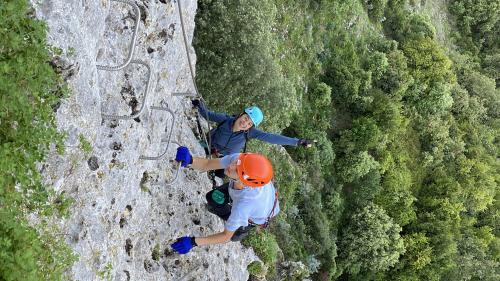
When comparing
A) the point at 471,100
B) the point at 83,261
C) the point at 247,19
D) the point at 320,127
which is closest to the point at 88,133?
the point at 83,261

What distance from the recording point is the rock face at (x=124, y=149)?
18.7 ft

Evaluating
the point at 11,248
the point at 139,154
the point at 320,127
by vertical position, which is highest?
the point at 11,248

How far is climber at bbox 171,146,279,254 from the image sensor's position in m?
7.60

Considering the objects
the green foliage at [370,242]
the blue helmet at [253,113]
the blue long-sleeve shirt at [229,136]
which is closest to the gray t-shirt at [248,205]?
the blue helmet at [253,113]

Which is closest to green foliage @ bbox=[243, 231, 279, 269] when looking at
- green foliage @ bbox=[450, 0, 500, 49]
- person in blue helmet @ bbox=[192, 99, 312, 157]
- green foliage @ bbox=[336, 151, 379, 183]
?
person in blue helmet @ bbox=[192, 99, 312, 157]

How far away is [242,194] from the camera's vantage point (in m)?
8.03

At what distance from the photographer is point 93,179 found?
6492 mm

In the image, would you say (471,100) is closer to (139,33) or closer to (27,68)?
(139,33)

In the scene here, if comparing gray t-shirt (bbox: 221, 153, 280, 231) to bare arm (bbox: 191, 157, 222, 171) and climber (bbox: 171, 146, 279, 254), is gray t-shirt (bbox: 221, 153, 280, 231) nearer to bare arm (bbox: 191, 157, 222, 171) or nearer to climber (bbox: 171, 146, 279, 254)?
climber (bbox: 171, 146, 279, 254)

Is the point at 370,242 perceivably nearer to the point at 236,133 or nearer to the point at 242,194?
the point at 236,133

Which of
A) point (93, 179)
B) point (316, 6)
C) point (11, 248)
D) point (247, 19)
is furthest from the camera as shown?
point (316, 6)

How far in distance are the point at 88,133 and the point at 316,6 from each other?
19.0m

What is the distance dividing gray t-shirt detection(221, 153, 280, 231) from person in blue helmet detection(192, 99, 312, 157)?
145 cm

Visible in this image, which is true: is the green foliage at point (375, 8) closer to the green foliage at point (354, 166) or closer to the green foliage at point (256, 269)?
the green foliage at point (354, 166)
